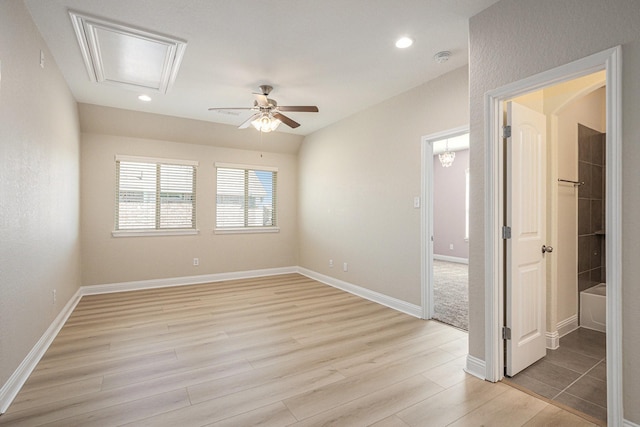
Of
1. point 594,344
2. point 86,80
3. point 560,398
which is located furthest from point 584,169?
point 86,80

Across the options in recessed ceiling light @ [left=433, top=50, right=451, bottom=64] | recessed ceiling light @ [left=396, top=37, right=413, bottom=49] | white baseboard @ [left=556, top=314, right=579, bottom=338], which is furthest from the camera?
A: white baseboard @ [left=556, top=314, right=579, bottom=338]

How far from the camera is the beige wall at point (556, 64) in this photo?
167 centimetres

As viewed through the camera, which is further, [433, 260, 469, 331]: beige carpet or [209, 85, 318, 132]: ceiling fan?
[433, 260, 469, 331]: beige carpet

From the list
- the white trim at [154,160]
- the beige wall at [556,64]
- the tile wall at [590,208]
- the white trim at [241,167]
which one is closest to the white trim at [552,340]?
the tile wall at [590,208]

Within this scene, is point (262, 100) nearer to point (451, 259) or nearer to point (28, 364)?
point (28, 364)

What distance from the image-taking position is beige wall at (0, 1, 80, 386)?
81.7 inches

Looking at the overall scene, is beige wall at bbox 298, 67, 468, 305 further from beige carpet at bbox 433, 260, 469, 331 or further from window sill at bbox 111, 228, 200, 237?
window sill at bbox 111, 228, 200, 237

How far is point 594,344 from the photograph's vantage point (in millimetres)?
3020

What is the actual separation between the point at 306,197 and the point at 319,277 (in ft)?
5.47

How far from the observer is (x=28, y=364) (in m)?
2.46

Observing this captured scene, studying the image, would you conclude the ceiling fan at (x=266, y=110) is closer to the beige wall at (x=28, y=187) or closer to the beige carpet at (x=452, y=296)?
the beige wall at (x=28, y=187)

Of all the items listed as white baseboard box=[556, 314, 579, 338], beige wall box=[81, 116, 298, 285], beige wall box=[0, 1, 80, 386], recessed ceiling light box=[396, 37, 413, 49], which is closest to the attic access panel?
beige wall box=[0, 1, 80, 386]

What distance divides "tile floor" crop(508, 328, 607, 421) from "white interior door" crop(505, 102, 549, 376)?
94 mm

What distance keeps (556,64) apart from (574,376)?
7.68ft
